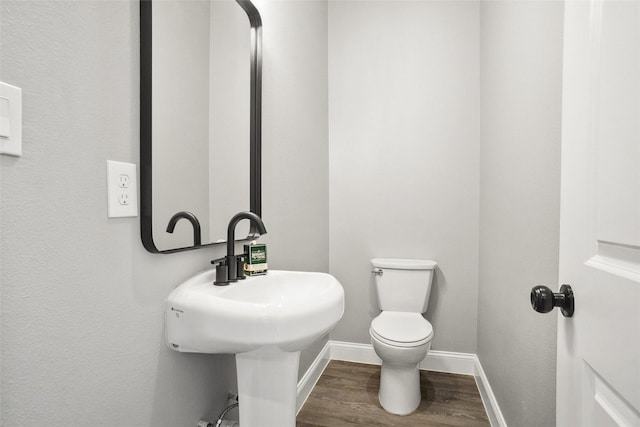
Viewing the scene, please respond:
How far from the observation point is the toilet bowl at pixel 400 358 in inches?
67.7

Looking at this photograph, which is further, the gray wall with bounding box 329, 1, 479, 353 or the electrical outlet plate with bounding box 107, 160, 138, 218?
the gray wall with bounding box 329, 1, 479, 353

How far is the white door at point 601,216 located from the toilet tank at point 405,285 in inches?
56.7

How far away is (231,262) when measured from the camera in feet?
3.60

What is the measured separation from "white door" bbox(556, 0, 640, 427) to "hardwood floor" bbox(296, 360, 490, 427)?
1269mm

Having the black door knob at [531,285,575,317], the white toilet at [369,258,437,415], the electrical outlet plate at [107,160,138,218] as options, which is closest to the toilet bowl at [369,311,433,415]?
the white toilet at [369,258,437,415]

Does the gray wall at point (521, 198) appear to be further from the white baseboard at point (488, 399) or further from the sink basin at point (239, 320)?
the sink basin at point (239, 320)

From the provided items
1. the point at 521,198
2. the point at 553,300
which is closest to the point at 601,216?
the point at 553,300

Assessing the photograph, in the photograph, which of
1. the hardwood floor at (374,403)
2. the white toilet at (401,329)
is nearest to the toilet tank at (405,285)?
the white toilet at (401,329)

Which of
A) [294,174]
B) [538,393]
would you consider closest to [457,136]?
[294,174]

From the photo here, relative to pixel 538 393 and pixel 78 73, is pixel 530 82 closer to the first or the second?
pixel 538 393

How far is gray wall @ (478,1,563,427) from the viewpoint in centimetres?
106

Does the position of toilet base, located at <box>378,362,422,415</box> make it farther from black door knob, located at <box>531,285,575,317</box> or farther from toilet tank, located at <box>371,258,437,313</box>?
black door knob, located at <box>531,285,575,317</box>

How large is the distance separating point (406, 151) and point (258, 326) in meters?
1.84

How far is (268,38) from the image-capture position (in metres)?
1.60
